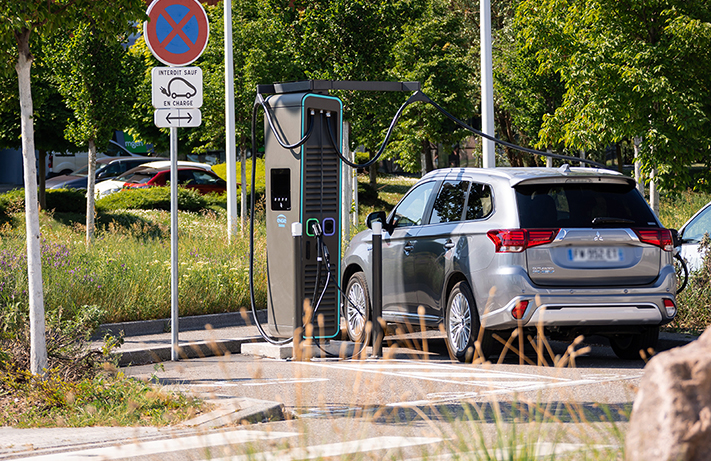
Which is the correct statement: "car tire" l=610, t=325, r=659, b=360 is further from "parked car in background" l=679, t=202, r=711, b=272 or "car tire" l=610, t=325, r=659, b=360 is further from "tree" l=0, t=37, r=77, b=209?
"tree" l=0, t=37, r=77, b=209

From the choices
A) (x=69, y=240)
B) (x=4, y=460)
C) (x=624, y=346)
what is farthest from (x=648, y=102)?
(x=4, y=460)

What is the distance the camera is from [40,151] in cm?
2581

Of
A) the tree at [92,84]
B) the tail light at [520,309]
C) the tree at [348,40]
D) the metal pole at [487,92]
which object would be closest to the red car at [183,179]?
the tree at [92,84]

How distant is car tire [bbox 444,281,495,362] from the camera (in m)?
8.30

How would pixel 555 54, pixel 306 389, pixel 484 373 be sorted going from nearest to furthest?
pixel 306 389 → pixel 484 373 → pixel 555 54

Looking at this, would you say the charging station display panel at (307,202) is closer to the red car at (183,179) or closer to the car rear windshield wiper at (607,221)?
the car rear windshield wiper at (607,221)

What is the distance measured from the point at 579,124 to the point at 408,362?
27.2ft

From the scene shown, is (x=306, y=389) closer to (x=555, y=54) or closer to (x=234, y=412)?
(x=234, y=412)

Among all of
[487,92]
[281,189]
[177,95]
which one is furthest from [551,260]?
[487,92]

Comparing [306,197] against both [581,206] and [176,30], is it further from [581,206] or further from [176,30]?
[581,206]

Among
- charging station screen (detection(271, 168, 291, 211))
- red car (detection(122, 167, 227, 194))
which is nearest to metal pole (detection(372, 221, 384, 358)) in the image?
charging station screen (detection(271, 168, 291, 211))

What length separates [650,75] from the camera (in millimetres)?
13883

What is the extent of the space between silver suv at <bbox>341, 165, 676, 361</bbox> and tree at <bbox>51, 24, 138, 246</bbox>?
41.1 feet

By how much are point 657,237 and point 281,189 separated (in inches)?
149
